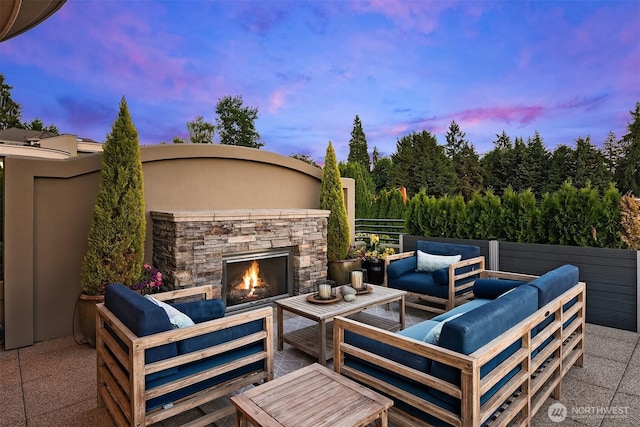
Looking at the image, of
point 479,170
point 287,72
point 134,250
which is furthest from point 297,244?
point 479,170

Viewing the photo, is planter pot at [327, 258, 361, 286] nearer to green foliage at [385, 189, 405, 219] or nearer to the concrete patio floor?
the concrete patio floor

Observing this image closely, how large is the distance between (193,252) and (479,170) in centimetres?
2669

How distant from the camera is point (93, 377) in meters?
3.57

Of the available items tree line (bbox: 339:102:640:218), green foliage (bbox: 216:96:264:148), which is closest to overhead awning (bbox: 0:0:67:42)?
tree line (bbox: 339:102:640:218)

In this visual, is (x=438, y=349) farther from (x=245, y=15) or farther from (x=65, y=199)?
(x=245, y=15)

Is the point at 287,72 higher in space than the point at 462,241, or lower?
higher

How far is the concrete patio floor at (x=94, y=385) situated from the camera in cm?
279

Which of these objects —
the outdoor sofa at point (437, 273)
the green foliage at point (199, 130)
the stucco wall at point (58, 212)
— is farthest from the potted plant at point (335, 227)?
the green foliage at point (199, 130)

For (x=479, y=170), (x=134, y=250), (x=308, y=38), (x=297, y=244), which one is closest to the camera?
(x=134, y=250)

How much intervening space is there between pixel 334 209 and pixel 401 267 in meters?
2.37

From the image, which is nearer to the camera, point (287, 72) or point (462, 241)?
point (462, 241)

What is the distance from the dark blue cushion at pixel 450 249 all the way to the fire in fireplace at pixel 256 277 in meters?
2.35

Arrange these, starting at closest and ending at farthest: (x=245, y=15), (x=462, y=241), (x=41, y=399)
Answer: (x=41, y=399)
(x=462, y=241)
(x=245, y=15)

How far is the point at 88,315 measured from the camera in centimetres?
432
